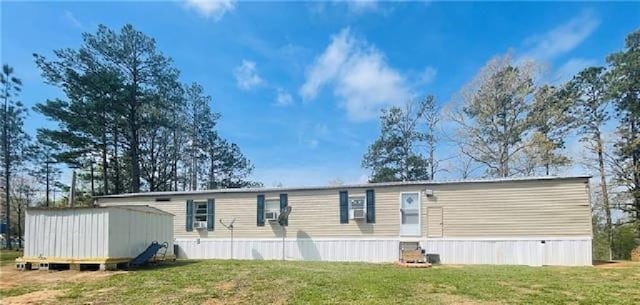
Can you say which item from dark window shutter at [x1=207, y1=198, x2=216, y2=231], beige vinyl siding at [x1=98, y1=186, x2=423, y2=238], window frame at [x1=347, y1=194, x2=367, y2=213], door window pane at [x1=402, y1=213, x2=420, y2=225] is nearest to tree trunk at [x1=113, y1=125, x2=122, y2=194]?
beige vinyl siding at [x1=98, y1=186, x2=423, y2=238]

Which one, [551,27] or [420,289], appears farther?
[551,27]

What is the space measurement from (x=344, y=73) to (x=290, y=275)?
10599 mm

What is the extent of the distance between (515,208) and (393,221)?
3564 millimetres

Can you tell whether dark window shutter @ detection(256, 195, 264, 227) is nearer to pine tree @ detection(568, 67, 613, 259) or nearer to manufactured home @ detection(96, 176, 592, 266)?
manufactured home @ detection(96, 176, 592, 266)

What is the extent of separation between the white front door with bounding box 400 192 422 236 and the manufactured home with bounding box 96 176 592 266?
0.03 meters

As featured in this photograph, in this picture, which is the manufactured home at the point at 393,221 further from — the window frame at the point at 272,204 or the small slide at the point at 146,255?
the small slide at the point at 146,255

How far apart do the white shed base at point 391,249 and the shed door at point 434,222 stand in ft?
0.70

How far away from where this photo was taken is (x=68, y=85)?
22.2 metres

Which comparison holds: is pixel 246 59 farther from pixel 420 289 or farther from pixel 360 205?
pixel 420 289

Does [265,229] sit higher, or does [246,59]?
[246,59]

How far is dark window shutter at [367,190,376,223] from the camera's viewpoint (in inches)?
559

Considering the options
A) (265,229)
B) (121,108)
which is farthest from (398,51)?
(121,108)

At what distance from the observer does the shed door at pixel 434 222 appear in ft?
44.6

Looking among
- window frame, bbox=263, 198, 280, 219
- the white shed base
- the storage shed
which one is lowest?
the white shed base
